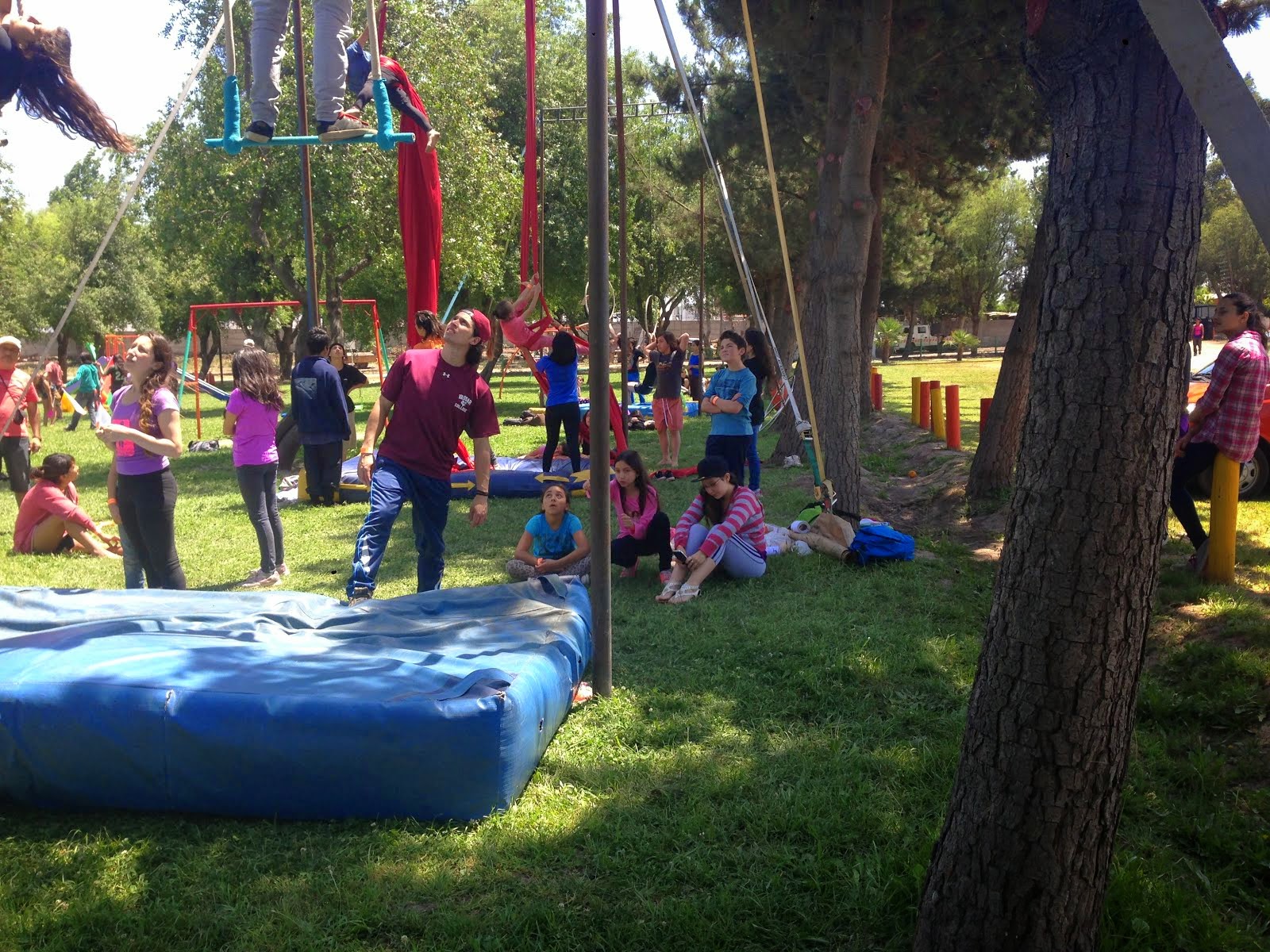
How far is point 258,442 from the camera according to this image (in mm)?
6871

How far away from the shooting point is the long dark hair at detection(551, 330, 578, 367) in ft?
35.8

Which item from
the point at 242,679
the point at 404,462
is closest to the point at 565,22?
the point at 404,462

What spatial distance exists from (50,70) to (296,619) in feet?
8.14

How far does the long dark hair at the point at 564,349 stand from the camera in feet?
35.8

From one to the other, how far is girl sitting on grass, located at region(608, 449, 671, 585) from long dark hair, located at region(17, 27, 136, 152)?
3970 mm

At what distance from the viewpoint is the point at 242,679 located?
362cm

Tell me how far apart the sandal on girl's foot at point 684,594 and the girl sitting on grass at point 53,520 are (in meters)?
4.94

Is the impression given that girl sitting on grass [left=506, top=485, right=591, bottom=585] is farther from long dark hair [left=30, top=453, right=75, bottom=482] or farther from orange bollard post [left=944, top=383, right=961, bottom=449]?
orange bollard post [left=944, top=383, right=961, bottom=449]

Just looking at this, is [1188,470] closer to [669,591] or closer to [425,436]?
[669,591]

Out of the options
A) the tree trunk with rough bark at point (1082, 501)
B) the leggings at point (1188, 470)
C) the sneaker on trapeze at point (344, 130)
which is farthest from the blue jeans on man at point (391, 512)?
the leggings at point (1188, 470)

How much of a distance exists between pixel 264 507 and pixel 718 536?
10.4 ft

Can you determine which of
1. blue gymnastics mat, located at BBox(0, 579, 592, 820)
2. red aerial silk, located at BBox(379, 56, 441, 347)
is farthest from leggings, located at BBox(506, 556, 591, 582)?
blue gymnastics mat, located at BBox(0, 579, 592, 820)

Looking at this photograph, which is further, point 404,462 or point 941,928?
point 404,462

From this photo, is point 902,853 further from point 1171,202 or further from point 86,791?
point 86,791
